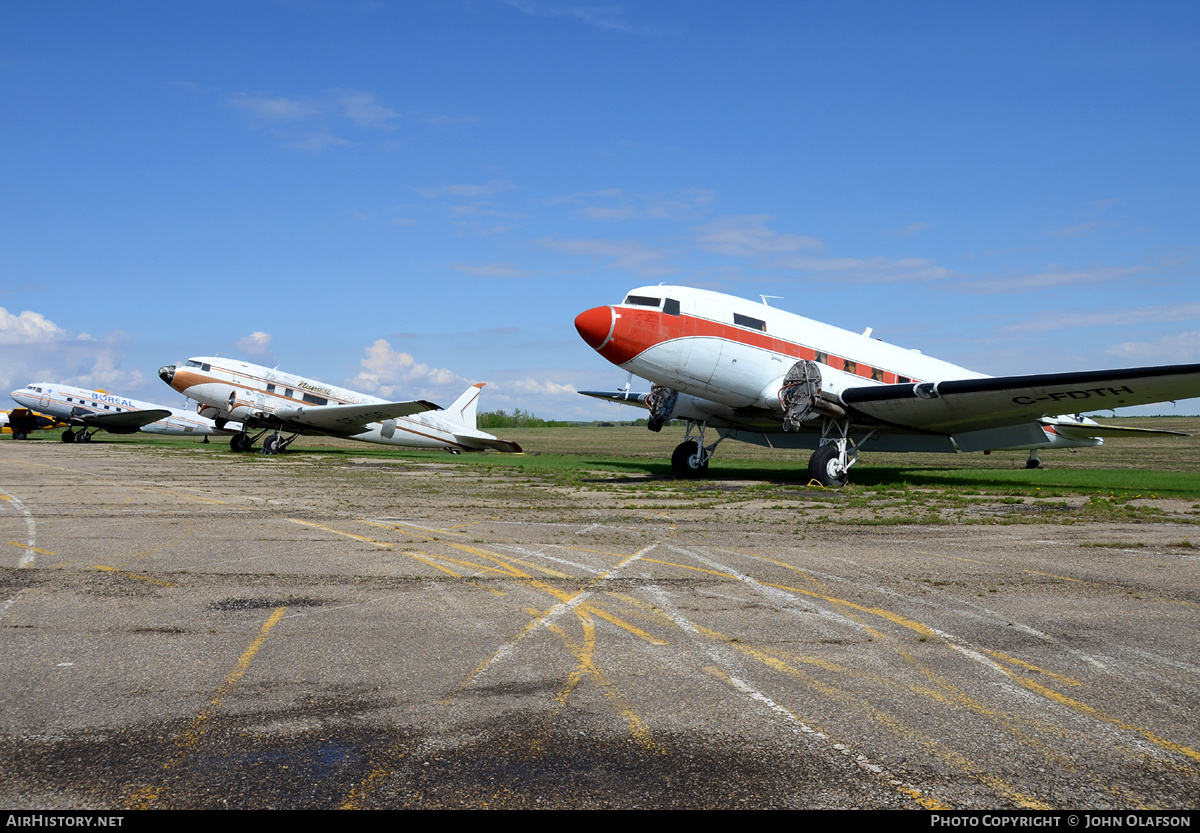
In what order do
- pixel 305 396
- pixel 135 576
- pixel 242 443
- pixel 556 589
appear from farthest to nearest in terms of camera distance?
pixel 242 443, pixel 305 396, pixel 135 576, pixel 556 589

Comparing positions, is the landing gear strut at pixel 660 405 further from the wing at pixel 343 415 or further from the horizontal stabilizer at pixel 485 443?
the horizontal stabilizer at pixel 485 443

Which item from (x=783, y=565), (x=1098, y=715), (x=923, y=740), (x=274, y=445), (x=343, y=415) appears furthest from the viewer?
(x=274, y=445)

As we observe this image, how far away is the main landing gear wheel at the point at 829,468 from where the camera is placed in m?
21.3

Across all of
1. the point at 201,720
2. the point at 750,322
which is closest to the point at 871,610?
the point at 201,720

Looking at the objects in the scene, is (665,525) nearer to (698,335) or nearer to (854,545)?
(854,545)

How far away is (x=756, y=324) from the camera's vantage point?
2150 cm

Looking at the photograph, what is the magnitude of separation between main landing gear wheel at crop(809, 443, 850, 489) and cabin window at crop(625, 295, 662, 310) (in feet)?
19.2

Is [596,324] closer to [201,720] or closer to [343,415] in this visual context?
[201,720]

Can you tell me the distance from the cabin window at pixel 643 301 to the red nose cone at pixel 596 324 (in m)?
0.67

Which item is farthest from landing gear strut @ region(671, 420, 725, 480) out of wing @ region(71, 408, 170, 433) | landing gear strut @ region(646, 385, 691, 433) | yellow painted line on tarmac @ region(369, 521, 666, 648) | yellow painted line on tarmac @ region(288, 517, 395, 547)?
wing @ region(71, 408, 170, 433)

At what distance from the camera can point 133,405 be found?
57375mm

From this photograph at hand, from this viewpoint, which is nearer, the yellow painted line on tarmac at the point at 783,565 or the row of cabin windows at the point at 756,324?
the yellow painted line on tarmac at the point at 783,565

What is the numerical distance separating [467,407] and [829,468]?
2648 centimetres

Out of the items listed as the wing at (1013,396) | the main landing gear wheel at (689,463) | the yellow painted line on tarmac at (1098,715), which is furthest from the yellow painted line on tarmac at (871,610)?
the main landing gear wheel at (689,463)
